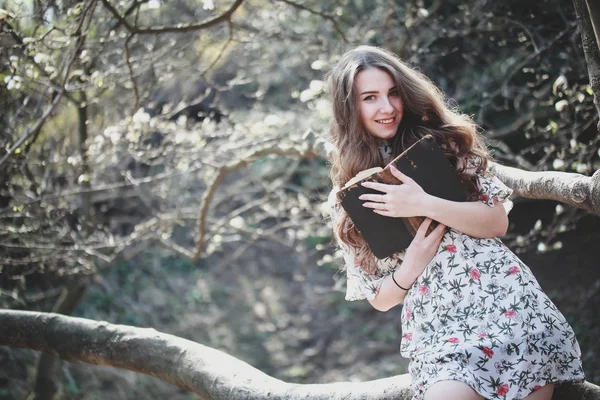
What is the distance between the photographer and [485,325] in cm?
171

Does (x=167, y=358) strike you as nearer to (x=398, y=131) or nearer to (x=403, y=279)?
(x=403, y=279)

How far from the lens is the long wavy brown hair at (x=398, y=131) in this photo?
6.52 feet

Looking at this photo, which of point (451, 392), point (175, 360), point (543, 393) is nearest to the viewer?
point (451, 392)

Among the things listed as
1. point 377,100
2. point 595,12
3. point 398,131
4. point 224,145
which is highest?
point 595,12

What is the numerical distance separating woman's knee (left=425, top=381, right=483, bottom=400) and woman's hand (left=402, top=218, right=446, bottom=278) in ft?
1.29

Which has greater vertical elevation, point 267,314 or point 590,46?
point 590,46

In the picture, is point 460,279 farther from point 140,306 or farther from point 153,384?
point 140,306

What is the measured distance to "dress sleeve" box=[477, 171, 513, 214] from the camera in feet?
6.11

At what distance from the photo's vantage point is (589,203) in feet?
5.75

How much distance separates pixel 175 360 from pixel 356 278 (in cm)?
74

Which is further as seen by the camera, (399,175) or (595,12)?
(399,175)

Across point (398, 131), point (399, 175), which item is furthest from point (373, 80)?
point (399, 175)

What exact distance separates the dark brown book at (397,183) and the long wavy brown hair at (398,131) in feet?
0.45

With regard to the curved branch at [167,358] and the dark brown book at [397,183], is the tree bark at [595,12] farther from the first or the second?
the curved branch at [167,358]
